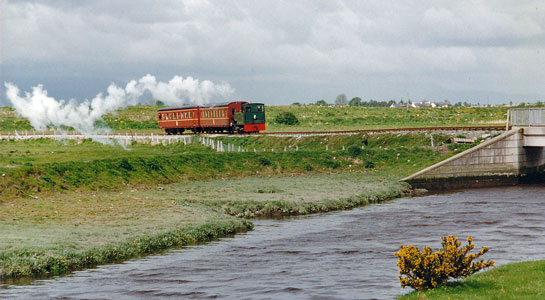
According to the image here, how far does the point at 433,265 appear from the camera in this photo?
56.3ft

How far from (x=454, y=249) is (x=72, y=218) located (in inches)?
794

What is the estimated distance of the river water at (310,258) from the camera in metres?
20.0

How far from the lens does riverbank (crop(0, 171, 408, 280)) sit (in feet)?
78.9

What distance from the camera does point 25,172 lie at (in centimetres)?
4047

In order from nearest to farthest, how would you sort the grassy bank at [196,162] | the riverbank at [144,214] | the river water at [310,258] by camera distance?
the river water at [310,258] → the riverbank at [144,214] → the grassy bank at [196,162]

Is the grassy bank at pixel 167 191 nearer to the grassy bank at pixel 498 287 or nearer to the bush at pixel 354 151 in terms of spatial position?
the bush at pixel 354 151

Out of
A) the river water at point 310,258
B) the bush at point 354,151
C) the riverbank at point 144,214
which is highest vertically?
the bush at point 354,151

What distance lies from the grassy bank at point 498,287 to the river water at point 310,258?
93.8 inches

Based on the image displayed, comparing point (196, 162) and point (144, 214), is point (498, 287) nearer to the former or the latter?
point (144, 214)

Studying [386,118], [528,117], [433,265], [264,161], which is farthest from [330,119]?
[433,265]

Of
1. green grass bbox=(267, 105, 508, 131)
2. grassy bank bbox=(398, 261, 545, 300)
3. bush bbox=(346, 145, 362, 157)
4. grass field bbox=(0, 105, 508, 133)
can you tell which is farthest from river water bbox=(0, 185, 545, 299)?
grass field bbox=(0, 105, 508, 133)

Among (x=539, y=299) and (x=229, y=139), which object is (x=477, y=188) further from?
(x=539, y=299)

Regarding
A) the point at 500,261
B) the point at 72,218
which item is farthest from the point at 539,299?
the point at 72,218

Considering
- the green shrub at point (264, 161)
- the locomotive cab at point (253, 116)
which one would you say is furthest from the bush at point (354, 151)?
the locomotive cab at point (253, 116)
